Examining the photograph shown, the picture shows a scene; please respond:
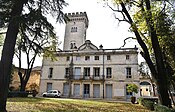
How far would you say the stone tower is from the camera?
1633 inches

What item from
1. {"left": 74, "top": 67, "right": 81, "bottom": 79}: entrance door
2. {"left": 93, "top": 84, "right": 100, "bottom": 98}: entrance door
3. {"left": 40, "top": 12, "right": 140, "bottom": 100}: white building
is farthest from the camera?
{"left": 74, "top": 67, "right": 81, "bottom": 79}: entrance door

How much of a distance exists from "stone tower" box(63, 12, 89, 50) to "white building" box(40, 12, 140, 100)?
645 cm

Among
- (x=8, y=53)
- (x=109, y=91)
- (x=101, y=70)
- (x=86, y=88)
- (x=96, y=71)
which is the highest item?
(x=101, y=70)

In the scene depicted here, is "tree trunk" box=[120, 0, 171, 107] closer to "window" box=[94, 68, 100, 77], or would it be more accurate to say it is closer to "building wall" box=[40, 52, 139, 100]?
"building wall" box=[40, 52, 139, 100]

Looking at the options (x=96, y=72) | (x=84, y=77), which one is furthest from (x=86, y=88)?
(x=96, y=72)

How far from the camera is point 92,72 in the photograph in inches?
1289

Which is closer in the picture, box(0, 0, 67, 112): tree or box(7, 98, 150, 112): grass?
box(0, 0, 67, 112): tree

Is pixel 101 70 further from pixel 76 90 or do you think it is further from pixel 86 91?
pixel 76 90

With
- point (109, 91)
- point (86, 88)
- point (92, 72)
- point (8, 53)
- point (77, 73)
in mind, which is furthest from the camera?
point (77, 73)

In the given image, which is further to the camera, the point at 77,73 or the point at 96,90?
Result: the point at 77,73

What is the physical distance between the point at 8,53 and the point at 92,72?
2515 centimetres

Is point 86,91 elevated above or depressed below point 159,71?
below

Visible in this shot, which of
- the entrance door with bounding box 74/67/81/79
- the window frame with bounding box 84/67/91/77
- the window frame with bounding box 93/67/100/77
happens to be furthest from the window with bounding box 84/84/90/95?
the window frame with bounding box 93/67/100/77

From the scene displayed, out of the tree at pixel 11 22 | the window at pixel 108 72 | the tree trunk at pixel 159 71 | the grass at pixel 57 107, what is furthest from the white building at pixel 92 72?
the tree at pixel 11 22
